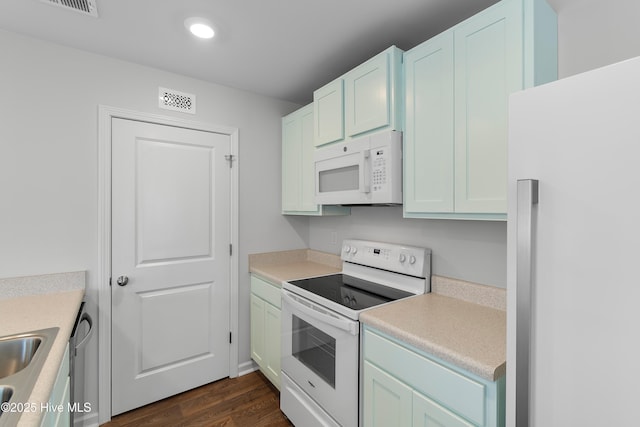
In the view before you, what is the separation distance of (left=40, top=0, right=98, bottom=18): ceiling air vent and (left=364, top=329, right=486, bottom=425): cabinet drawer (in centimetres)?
212

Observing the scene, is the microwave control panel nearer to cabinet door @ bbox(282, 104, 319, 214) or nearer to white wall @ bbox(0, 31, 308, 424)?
cabinet door @ bbox(282, 104, 319, 214)

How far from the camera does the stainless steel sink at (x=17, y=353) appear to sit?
119 centimetres

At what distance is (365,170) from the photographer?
174 centimetres

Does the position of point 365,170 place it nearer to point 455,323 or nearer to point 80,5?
point 455,323

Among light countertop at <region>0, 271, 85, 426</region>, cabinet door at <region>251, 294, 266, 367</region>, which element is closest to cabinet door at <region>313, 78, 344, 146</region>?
cabinet door at <region>251, 294, 266, 367</region>

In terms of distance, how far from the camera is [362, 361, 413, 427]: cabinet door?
1239mm

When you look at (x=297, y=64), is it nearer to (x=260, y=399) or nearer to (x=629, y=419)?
(x=629, y=419)

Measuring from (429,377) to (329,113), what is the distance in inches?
64.6

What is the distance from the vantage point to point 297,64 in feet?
6.86

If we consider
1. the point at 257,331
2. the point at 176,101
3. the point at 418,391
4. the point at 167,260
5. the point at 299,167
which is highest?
the point at 176,101

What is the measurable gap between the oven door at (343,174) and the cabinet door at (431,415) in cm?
100

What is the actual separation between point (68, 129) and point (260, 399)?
7.46 ft

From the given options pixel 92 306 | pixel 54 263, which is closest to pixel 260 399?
pixel 92 306

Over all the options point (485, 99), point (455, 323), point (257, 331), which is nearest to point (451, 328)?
point (455, 323)
